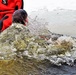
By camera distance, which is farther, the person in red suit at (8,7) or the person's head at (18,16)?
the person in red suit at (8,7)

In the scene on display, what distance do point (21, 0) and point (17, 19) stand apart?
61.0 inches

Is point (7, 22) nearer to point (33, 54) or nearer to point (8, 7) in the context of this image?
point (8, 7)

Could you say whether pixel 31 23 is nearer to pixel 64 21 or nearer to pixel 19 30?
pixel 64 21

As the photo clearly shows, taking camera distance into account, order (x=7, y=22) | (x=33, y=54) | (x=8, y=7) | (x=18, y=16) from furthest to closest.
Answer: (x=8, y=7) → (x=7, y=22) → (x=18, y=16) → (x=33, y=54)

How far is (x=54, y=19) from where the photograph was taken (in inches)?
470

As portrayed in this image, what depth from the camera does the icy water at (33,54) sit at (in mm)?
7156

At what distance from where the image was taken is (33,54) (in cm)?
764

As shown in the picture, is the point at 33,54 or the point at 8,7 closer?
the point at 33,54

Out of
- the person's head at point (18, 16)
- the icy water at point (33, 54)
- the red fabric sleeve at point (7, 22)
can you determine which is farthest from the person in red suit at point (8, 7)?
the icy water at point (33, 54)

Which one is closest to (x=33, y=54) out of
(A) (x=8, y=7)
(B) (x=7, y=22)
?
(B) (x=7, y=22)

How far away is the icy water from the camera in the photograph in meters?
7.16

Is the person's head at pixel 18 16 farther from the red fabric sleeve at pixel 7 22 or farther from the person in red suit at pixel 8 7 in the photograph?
the person in red suit at pixel 8 7

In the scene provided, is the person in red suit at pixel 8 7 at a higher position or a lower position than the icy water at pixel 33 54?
higher

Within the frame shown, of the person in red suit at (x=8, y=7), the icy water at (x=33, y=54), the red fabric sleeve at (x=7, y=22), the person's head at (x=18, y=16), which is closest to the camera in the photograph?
the icy water at (x=33, y=54)
